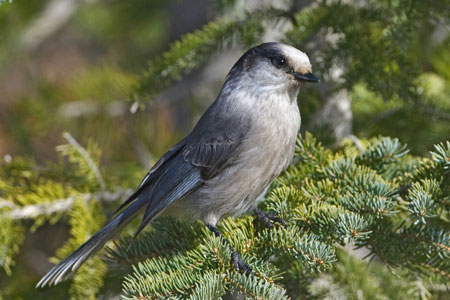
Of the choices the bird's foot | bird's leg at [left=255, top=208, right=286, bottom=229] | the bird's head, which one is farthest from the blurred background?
the bird's foot

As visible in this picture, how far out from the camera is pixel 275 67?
3078 mm

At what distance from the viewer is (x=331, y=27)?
10.6 feet

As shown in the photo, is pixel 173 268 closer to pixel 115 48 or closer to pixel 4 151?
pixel 115 48

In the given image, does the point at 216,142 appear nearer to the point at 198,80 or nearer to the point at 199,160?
the point at 199,160

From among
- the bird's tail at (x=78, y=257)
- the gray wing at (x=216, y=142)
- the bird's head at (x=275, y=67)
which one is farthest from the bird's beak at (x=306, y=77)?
the bird's tail at (x=78, y=257)

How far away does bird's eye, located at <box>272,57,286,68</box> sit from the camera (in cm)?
304

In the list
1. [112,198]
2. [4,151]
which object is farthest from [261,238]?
[4,151]

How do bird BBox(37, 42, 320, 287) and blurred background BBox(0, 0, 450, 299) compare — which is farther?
blurred background BBox(0, 0, 450, 299)

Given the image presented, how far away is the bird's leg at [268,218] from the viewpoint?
2551mm

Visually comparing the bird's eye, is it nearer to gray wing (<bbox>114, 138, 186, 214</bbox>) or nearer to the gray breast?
the gray breast

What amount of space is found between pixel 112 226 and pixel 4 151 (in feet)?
14.3

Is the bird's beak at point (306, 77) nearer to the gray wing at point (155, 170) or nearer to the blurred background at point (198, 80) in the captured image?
the blurred background at point (198, 80)

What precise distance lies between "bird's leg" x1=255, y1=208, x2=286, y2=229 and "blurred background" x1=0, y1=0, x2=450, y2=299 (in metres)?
0.72

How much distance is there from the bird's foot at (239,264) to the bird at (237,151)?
Result: 526 mm
